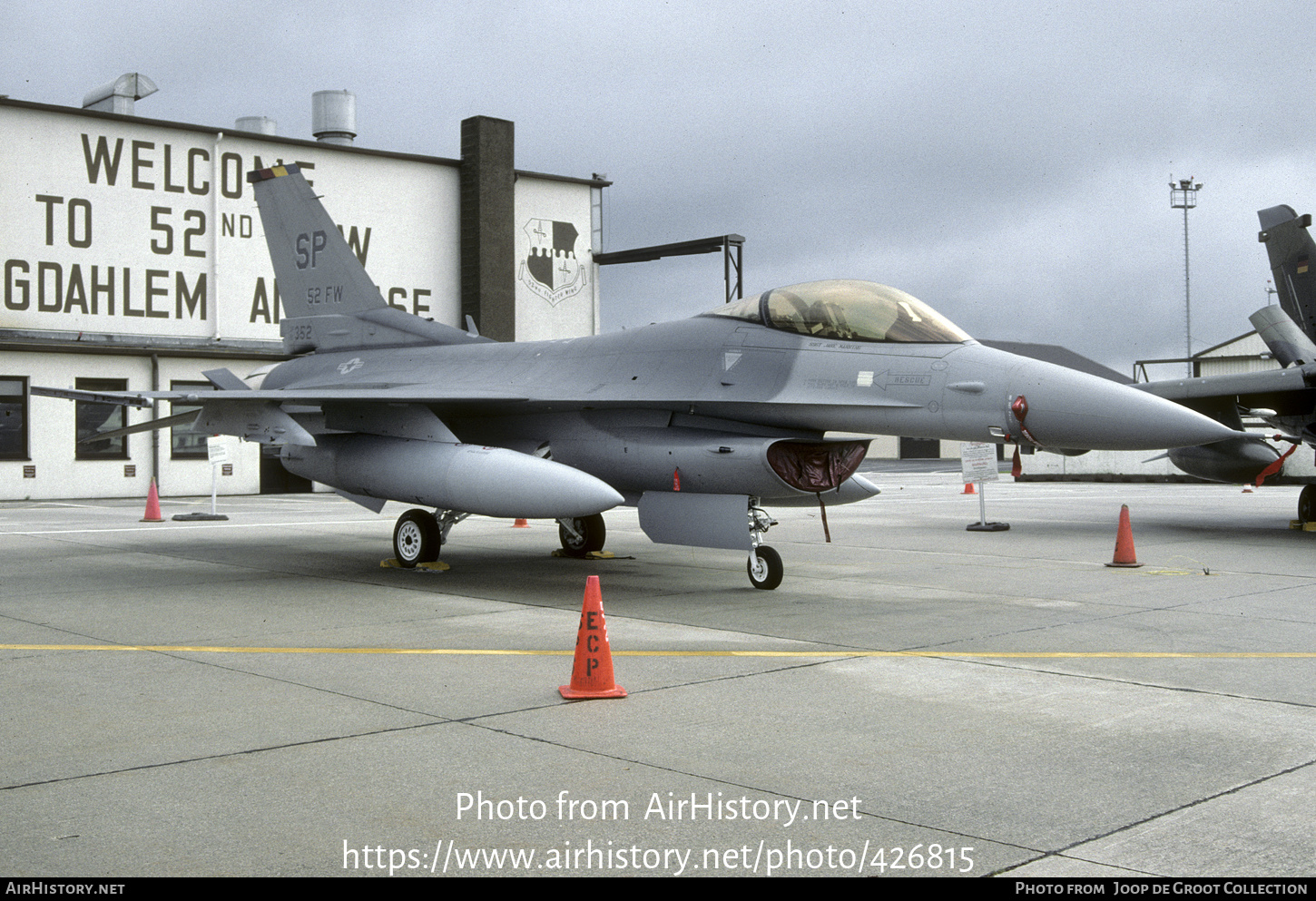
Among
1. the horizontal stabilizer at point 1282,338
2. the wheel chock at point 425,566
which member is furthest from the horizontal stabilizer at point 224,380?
the horizontal stabilizer at point 1282,338

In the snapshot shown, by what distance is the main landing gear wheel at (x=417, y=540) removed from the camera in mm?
11711

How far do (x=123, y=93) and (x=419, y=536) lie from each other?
24382mm

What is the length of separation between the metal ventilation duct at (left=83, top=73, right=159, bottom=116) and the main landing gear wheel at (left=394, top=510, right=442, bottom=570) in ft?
76.9

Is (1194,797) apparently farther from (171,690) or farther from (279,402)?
(279,402)

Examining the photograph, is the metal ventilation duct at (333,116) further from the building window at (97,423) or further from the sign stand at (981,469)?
the sign stand at (981,469)

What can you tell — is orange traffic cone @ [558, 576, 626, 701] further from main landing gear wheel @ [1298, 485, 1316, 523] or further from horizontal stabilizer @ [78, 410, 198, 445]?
main landing gear wheel @ [1298, 485, 1316, 523]

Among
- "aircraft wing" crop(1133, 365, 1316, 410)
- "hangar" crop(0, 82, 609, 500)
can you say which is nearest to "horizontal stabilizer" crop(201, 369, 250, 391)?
"aircraft wing" crop(1133, 365, 1316, 410)

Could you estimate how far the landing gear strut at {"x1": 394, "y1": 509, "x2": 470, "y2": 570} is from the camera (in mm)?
11711

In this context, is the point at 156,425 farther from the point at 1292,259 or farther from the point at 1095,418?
the point at 1292,259

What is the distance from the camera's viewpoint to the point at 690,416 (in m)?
10.4

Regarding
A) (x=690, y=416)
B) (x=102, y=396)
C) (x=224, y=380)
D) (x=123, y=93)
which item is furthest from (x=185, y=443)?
(x=690, y=416)

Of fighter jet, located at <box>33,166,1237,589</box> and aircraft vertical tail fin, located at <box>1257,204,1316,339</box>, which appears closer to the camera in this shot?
fighter jet, located at <box>33,166,1237,589</box>

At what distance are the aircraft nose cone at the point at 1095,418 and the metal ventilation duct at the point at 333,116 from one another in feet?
89.2

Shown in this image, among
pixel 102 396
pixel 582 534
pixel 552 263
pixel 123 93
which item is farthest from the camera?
pixel 552 263
